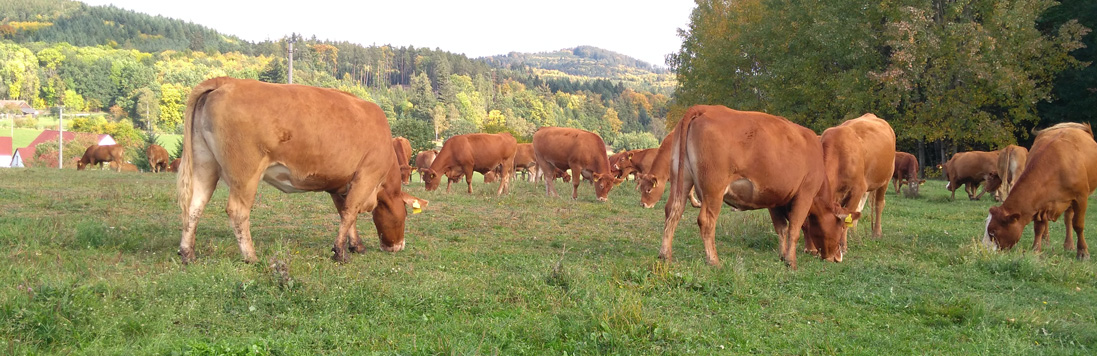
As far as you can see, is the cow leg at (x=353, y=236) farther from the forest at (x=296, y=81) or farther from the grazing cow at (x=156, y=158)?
the forest at (x=296, y=81)

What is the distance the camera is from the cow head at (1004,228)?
966cm

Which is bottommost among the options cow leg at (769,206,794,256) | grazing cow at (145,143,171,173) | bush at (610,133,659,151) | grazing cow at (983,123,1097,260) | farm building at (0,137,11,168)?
farm building at (0,137,11,168)

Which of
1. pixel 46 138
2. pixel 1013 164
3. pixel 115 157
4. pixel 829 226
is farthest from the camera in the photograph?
pixel 46 138

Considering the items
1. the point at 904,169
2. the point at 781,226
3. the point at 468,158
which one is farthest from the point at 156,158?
the point at 781,226

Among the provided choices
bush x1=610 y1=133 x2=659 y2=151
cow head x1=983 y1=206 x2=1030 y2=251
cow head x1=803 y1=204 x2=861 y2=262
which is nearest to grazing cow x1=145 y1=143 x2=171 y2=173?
cow head x1=803 y1=204 x2=861 y2=262

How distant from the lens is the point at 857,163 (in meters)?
9.98

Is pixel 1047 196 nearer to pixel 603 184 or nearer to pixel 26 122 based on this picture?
pixel 603 184

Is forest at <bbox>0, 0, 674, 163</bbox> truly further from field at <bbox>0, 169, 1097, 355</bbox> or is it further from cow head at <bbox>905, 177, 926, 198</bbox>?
field at <bbox>0, 169, 1097, 355</bbox>

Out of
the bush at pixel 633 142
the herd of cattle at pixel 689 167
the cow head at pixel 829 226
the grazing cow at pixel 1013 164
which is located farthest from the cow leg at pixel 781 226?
the bush at pixel 633 142

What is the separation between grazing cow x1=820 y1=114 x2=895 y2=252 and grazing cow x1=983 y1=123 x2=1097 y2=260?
1.70 meters

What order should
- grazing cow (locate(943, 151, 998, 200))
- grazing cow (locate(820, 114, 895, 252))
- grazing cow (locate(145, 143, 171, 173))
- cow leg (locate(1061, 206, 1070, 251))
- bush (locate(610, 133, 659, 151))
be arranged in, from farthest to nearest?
bush (locate(610, 133, 659, 151)) → grazing cow (locate(145, 143, 171, 173)) → grazing cow (locate(943, 151, 998, 200)) → cow leg (locate(1061, 206, 1070, 251)) → grazing cow (locate(820, 114, 895, 252))

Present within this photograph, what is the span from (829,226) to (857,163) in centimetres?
184

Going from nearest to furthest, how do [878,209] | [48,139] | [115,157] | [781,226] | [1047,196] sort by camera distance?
[781,226] < [1047,196] < [878,209] < [115,157] < [48,139]

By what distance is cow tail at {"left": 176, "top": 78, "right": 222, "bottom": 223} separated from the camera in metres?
6.99
